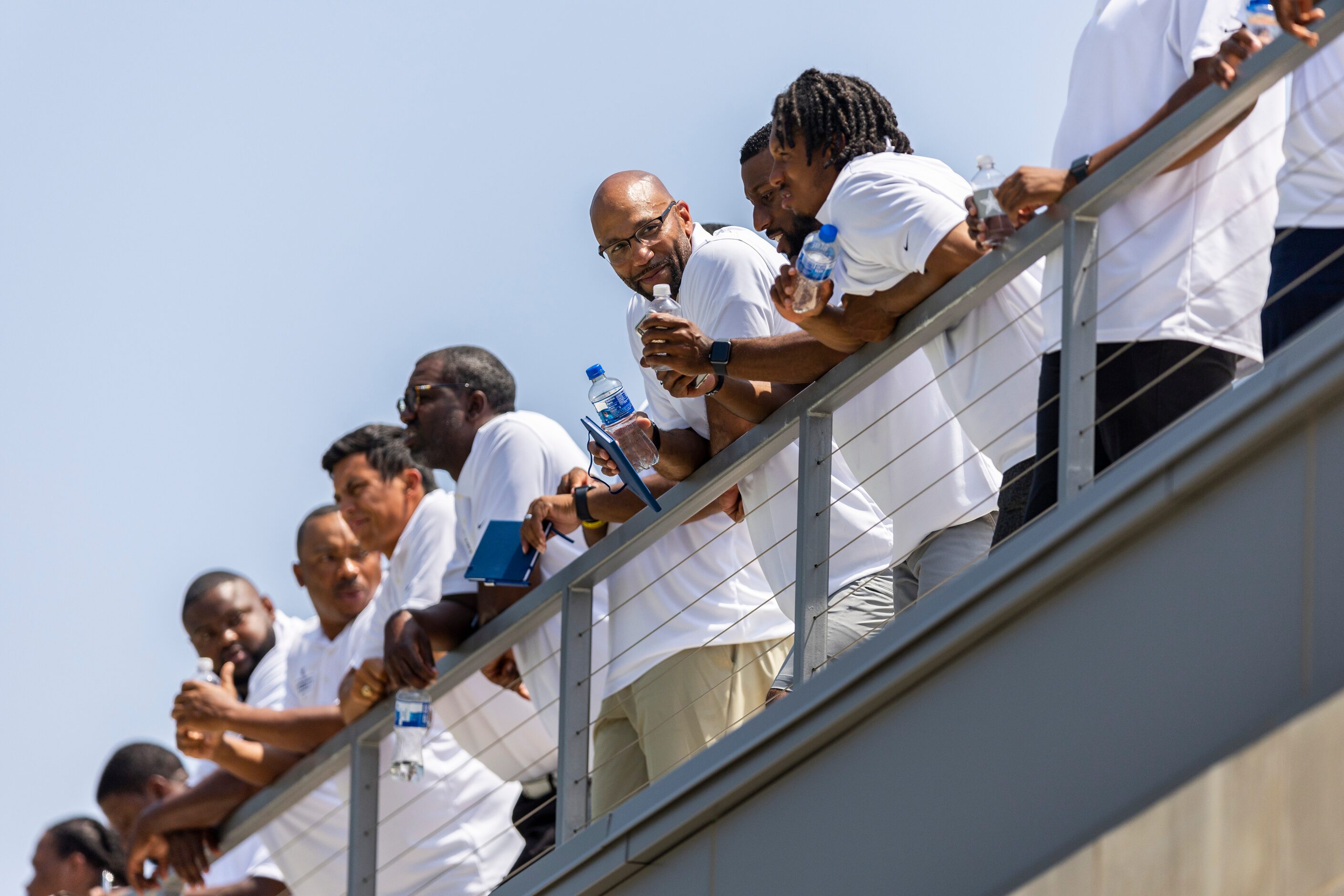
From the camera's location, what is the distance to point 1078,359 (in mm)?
3699

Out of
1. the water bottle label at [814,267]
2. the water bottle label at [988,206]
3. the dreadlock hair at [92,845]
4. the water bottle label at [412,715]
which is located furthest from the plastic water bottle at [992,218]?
the dreadlock hair at [92,845]

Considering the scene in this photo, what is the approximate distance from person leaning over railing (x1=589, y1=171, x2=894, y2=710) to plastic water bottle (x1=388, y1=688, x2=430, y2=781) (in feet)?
3.02

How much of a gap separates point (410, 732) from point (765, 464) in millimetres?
1518

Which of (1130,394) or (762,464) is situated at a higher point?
(762,464)

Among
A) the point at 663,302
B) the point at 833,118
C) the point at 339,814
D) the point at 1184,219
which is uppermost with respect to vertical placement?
the point at 833,118

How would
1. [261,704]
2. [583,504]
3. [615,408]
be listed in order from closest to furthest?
[615,408]
[583,504]
[261,704]

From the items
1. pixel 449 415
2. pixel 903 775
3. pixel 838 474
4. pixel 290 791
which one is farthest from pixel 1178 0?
pixel 290 791

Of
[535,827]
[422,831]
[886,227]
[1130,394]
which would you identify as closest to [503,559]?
[535,827]

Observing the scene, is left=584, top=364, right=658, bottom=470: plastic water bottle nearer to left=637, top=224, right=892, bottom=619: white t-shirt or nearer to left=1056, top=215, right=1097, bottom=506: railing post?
left=637, top=224, right=892, bottom=619: white t-shirt

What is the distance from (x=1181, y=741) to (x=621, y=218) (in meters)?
2.54

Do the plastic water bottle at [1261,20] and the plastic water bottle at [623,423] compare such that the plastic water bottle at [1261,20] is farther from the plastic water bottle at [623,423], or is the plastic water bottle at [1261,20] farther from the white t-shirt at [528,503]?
the white t-shirt at [528,503]

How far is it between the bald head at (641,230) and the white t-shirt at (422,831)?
5.14 feet

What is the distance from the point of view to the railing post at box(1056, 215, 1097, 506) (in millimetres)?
3658

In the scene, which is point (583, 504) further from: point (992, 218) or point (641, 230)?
point (992, 218)
